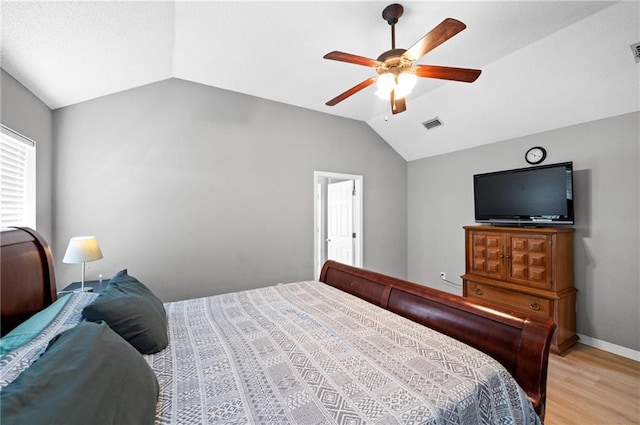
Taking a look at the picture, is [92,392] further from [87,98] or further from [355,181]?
[355,181]

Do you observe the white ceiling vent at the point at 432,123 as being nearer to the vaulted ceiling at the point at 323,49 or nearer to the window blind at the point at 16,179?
the vaulted ceiling at the point at 323,49

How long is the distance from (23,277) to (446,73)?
2811 mm

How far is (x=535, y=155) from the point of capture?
322 cm

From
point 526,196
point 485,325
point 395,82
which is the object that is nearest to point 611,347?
point 526,196

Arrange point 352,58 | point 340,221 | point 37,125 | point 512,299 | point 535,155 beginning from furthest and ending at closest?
1. point 340,221
2. point 535,155
3. point 512,299
4. point 37,125
5. point 352,58

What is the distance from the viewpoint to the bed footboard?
4.02 feet

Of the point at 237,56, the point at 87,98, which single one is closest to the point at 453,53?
the point at 237,56

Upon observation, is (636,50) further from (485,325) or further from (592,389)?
(592,389)

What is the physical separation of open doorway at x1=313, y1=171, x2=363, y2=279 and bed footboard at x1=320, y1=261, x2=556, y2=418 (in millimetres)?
1918

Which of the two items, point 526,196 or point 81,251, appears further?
point 526,196

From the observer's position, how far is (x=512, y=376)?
1283mm

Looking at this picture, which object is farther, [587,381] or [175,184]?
[175,184]

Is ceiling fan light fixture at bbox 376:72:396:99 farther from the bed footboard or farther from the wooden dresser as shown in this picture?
the wooden dresser

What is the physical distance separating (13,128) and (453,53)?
357 centimetres
